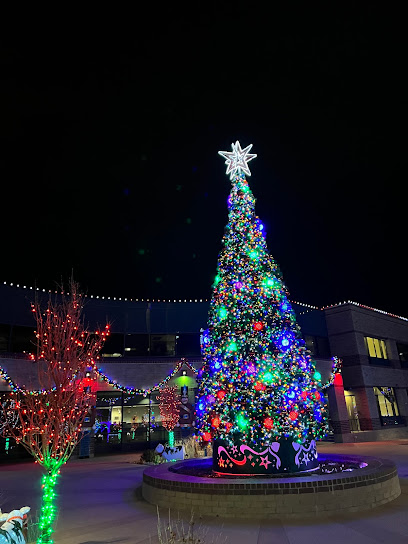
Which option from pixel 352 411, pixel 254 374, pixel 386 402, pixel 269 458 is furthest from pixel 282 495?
pixel 386 402

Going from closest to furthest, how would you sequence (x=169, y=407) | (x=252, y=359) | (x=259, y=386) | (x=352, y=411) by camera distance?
A: (x=259, y=386), (x=252, y=359), (x=169, y=407), (x=352, y=411)

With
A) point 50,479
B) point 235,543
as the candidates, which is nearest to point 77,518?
point 50,479

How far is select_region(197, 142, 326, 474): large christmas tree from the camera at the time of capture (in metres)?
9.78

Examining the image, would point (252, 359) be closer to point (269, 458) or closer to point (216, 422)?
point (216, 422)

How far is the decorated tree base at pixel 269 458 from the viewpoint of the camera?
9664mm

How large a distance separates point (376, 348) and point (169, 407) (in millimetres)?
18222

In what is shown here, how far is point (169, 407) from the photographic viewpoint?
2245cm

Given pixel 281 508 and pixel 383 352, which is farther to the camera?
pixel 383 352

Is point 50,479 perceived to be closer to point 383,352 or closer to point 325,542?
point 325,542

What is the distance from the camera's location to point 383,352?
31812 millimetres

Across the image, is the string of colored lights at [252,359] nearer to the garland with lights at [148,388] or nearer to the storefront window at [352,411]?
the garland with lights at [148,388]

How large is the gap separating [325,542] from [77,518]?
5122 mm

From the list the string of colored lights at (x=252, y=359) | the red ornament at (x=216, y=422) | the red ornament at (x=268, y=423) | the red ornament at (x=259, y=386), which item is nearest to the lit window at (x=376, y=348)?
the string of colored lights at (x=252, y=359)

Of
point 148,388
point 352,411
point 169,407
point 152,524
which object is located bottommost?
point 152,524
